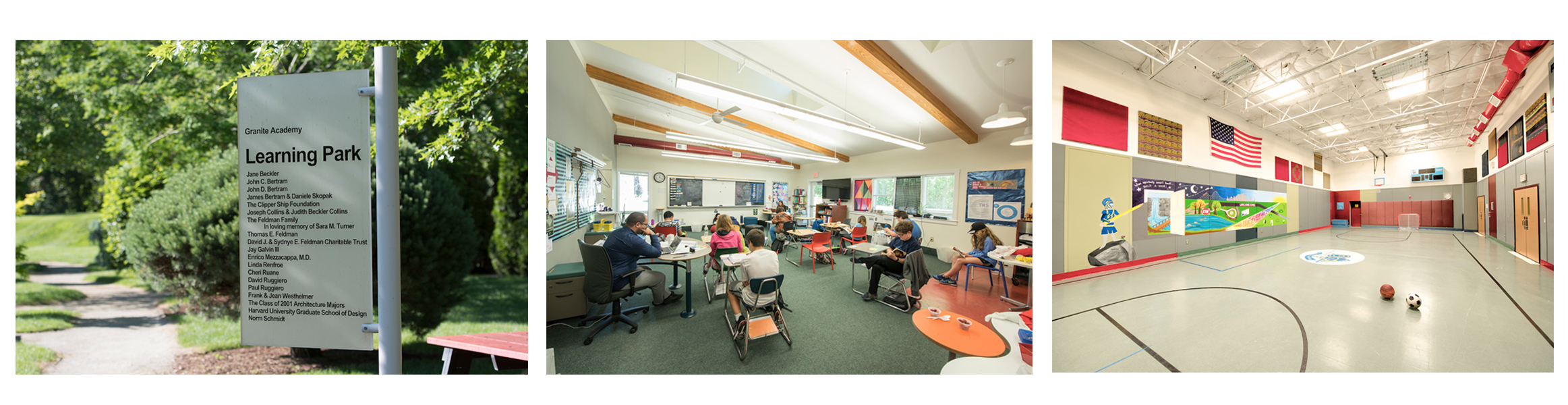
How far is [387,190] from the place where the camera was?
1.33 metres

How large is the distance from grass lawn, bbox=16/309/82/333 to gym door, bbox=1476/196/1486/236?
1267cm

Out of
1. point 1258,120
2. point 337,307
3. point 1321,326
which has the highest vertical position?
point 1258,120

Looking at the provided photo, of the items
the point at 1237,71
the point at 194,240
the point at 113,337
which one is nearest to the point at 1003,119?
the point at 1237,71

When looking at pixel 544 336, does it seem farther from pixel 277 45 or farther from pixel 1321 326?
pixel 1321 326

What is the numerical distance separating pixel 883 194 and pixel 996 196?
1004 millimetres

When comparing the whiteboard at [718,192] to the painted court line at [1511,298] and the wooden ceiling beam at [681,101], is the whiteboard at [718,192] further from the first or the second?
the painted court line at [1511,298]

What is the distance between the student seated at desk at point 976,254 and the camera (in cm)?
277

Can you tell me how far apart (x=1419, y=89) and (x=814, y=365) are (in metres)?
4.65

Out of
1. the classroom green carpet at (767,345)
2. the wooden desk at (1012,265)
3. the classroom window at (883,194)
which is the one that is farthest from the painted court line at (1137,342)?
the classroom window at (883,194)

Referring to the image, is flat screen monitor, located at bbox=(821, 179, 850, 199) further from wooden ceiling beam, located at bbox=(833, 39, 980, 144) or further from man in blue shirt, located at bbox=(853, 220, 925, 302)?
wooden ceiling beam, located at bbox=(833, 39, 980, 144)

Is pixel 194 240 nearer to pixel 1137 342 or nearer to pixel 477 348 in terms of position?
pixel 477 348

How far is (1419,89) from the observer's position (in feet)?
8.48

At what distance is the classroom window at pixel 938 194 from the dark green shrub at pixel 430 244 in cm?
444

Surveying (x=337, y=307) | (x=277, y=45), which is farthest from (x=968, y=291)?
(x=277, y=45)
